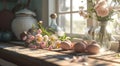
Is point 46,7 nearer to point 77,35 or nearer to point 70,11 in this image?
point 70,11

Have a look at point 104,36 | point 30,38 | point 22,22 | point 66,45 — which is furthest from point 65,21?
point 104,36

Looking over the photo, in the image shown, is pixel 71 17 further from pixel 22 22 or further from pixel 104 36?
pixel 104 36

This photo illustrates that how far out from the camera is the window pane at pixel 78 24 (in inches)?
94.4

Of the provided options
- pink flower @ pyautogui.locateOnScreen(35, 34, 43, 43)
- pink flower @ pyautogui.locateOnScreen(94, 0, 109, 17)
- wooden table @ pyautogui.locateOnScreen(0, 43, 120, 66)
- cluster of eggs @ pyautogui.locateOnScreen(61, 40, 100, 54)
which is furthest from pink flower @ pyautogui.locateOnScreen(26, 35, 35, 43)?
pink flower @ pyautogui.locateOnScreen(94, 0, 109, 17)

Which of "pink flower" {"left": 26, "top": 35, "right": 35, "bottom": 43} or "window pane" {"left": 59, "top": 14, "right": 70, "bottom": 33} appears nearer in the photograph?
"pink flower" {"left": 26, "top": 35, "right": 35, "bottom": 43}

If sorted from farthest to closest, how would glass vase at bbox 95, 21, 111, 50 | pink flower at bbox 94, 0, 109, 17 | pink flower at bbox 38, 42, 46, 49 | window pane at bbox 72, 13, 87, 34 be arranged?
window pane at bbox 72, 13, 87, 34 → pink flower at bbox 38, 42, 46, 49 → glass vase at bbox 95, 21, 111, 50 → pink flower at bbox 94, 0, 109, 17

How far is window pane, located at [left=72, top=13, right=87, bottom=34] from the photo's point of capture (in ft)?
7.87

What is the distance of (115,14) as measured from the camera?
5.85ft

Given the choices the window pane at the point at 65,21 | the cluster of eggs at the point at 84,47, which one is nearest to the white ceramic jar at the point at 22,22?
the window pane at the point at 65,21

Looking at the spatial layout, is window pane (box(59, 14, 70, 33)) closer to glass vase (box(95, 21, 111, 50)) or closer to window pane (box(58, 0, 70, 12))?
window pane (box(58, 0, 70, 12))

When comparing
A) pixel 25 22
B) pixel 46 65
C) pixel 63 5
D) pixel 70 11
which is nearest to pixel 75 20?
pixel 70 11

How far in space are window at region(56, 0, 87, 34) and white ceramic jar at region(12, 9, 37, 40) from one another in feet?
1.01

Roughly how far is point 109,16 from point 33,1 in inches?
57.9

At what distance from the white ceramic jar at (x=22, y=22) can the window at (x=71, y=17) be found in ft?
1.01
